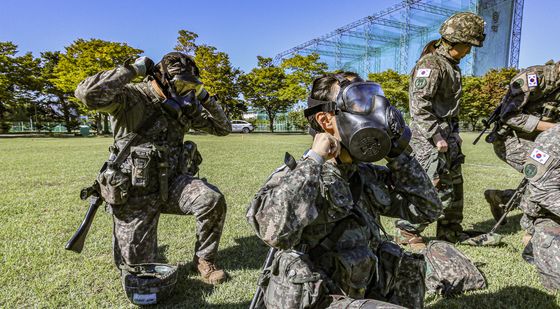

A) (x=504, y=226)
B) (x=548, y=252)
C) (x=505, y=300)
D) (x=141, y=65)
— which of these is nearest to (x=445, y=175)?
(x=548, y=252)

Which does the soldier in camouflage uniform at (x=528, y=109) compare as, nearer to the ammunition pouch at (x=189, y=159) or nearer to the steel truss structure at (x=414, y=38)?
the ammunition pouch at (x=189, y=159)

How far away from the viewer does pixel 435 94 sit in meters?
4.98

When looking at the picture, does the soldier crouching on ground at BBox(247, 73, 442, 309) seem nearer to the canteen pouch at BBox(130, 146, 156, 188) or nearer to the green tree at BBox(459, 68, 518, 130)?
the canteen pouch at BBox(130, 146, 156, 188)

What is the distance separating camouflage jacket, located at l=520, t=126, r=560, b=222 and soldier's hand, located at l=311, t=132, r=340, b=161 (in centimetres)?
292

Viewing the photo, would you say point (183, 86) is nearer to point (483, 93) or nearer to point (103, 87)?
point (103, 87)

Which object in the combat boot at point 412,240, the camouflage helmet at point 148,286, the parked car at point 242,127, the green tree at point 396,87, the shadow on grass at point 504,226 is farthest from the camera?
the parked car at point 242,127

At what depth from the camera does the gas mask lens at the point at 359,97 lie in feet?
7.11

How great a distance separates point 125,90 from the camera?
4102mm

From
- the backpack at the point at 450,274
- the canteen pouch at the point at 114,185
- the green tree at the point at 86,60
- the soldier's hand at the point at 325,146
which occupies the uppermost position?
the green tree at the point at 86,60

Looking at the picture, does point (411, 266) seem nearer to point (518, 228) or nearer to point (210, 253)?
point (210, 253)

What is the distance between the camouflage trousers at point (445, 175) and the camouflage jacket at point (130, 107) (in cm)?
300

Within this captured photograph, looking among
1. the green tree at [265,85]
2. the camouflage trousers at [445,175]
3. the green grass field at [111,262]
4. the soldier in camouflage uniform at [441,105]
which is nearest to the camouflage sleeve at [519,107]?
the soldier in camouflage uniform at [441,105]

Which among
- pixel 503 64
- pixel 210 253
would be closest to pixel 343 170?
pixel 210 253

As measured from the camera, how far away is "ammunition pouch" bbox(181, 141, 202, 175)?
4.50 meters
